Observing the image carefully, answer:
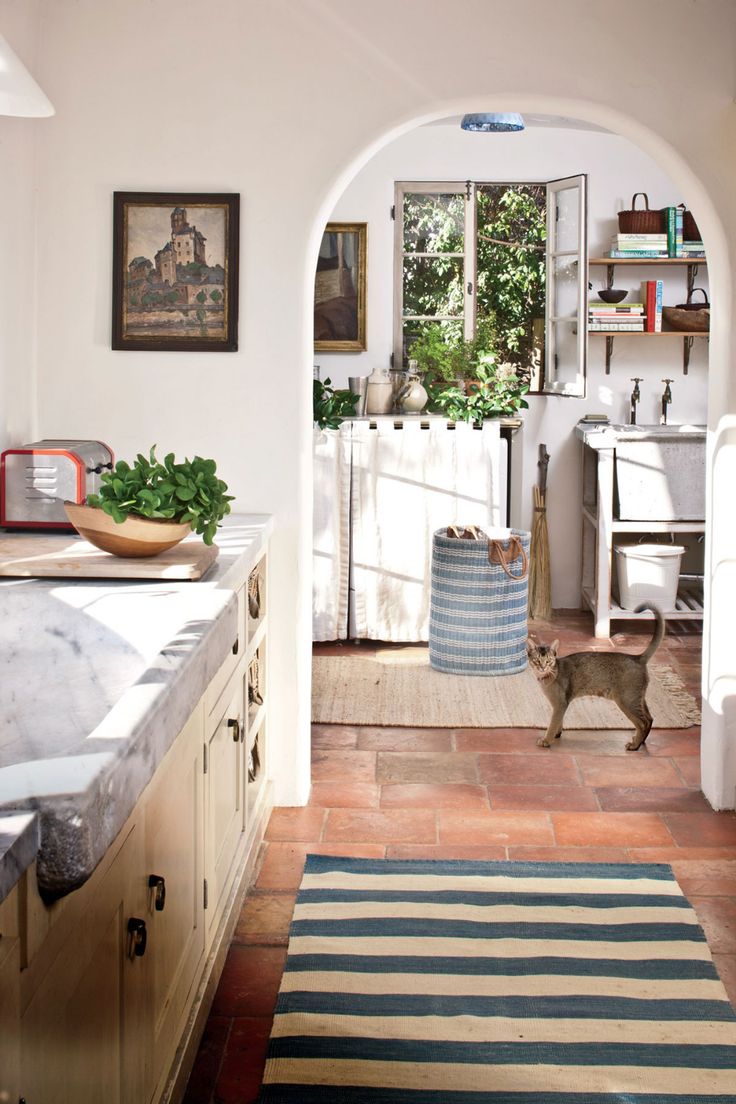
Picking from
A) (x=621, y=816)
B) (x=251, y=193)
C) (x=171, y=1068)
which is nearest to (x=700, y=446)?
(x=621, y=816)

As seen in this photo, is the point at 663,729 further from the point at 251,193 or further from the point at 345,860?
the point at 251,193

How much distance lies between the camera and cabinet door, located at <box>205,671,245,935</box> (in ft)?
8.64

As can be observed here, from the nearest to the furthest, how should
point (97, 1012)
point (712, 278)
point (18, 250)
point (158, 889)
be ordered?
1. point (97, 1012)
2. point (158, 889)
3. point (18, 250)
4. point (712, 278)

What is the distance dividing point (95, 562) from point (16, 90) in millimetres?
1065

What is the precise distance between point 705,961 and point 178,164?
8.95ft

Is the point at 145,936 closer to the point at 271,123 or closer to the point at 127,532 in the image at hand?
the point at 127,532

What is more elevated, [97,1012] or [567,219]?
[567,219]

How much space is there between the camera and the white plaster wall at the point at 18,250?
3.48 metres

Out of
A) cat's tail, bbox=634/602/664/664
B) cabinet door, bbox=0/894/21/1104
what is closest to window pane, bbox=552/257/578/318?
cat's tail, bbox=634/602/664/664

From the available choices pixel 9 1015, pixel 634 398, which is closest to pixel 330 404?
pixel 634 398

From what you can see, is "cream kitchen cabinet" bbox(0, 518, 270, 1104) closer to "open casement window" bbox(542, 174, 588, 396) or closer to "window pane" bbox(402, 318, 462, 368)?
"open casement window" bbox(542, 174, 588, 396)

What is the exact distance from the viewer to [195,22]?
367 centimetres

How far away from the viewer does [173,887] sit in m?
2.20

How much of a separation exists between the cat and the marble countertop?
1.86m
